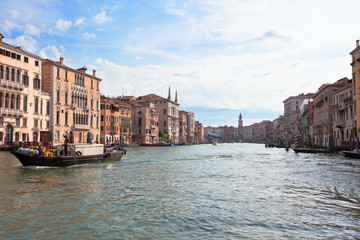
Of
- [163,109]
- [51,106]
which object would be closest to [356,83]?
[51,106]

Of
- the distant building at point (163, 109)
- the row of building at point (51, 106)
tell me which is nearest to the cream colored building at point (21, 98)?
the row of building at point (51, 106)

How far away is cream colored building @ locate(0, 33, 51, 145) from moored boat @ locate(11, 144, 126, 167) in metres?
13.6

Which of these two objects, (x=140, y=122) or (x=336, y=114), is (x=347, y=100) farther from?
(x=140, y=122)

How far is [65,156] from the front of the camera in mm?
19438

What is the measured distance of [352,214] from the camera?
317 inches

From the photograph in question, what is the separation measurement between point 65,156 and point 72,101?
2888 centimetres

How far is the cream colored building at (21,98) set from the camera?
112 ft

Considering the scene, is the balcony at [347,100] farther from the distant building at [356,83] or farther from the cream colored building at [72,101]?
the cream colored building at [72,101]

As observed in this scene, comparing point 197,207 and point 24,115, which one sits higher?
point 24,115

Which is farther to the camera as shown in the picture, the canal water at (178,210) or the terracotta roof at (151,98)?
the terracotta roof at (151,98)

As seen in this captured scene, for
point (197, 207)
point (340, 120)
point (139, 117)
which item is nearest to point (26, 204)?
point (197, 207)

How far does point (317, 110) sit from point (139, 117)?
38.1m

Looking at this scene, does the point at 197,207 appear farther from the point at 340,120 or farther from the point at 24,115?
the point at 340,120

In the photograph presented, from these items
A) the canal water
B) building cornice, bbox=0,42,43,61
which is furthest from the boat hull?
building cornice, bbox=0,42,43,61
